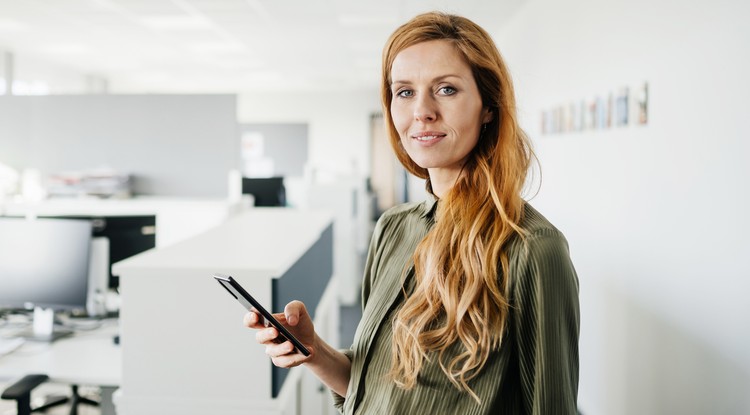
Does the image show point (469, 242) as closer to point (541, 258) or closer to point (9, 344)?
point (541, 258)

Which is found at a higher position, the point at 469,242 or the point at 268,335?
the point at 469,242

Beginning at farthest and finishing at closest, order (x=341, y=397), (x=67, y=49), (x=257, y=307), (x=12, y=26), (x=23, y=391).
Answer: (x=67, y=49), (x=12, y=26), (x=23, y=391), (x=341, y=397), (x=257, y=307)

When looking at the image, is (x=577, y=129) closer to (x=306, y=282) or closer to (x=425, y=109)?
(x=306, y=282)

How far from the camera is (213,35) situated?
5672mm

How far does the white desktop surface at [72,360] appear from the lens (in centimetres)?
167

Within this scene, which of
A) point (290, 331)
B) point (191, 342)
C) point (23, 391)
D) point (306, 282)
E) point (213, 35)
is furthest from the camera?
point (213, 35)

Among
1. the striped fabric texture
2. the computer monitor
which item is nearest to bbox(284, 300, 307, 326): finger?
the striped fabric texture

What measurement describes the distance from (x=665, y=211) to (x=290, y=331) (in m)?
1.56

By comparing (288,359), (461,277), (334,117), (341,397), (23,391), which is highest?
(334,117)

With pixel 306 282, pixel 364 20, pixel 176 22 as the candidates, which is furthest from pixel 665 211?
pixel 176 22

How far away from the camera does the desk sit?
1673 mm

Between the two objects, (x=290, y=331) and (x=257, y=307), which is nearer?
(x=257, y=307)

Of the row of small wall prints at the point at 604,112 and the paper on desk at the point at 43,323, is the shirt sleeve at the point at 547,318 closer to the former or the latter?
the row of small wall prints at the point at 604,112

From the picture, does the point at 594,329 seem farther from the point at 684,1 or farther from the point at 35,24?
the point at 35,24
